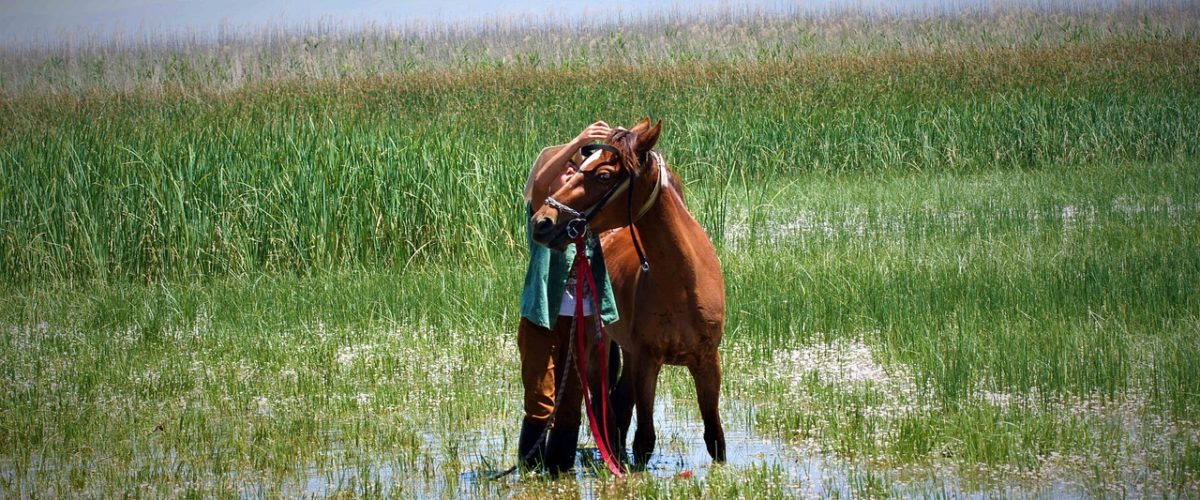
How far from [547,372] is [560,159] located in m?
0.94

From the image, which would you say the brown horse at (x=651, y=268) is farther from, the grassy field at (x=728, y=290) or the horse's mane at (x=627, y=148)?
the grassy field at (x=728, y=290)

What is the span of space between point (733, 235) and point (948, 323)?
4.01 meters

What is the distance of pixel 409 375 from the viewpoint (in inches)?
280

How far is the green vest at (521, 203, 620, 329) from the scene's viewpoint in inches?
183

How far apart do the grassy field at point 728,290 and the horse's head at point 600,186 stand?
3.94 ft

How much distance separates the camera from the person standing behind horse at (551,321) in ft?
14.9

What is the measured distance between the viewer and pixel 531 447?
16.4ft

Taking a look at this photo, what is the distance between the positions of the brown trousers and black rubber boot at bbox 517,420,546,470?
35 millimetres

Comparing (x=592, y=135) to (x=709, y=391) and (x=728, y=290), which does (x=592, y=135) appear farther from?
(x=728, y=290)

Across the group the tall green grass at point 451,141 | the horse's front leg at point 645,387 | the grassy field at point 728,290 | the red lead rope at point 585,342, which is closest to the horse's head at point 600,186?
the red lead rope at point 585,342

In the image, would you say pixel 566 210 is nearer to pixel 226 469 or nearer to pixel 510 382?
pixel 226 469

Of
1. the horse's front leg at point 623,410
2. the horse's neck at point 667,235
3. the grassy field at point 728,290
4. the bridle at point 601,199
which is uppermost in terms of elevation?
the bridle at point 601,199

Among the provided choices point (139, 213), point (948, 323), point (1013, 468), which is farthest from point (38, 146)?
point (1013, 468)

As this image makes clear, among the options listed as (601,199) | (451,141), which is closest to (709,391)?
(601,199)
